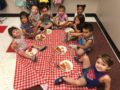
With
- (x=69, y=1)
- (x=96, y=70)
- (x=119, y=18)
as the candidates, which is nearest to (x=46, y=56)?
(x=96, y=70)

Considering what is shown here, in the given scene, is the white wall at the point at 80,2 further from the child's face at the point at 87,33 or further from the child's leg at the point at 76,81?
the child's leg at the point at 76,81

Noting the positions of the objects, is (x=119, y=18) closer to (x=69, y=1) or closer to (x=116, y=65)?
(x=116, y=65)

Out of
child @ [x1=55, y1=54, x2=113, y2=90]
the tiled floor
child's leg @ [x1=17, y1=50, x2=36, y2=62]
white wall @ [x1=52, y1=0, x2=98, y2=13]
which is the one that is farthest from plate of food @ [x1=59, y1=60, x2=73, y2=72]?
white wall @ [x1=52, y1=0, x2=98, y2=13]

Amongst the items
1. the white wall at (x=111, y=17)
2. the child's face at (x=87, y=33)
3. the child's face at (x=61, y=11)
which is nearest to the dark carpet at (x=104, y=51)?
the white wall at (x=111, y=17)

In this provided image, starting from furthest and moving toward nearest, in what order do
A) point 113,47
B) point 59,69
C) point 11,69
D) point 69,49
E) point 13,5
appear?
point 13,5
point 113,47
point 69,49
point 11,69
point 59,69

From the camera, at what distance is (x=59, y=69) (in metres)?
2.11

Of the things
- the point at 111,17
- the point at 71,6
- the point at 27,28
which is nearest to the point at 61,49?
the point at 27,28

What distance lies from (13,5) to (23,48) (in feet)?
4.17

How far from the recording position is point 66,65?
213 cm

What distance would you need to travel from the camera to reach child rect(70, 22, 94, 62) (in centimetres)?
232

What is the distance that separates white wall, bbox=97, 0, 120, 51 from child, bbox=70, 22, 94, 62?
1.37ft

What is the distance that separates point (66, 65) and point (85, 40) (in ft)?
1.65

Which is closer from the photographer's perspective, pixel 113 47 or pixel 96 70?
pixel 96 70

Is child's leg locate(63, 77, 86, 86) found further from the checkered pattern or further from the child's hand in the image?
the child's hand
